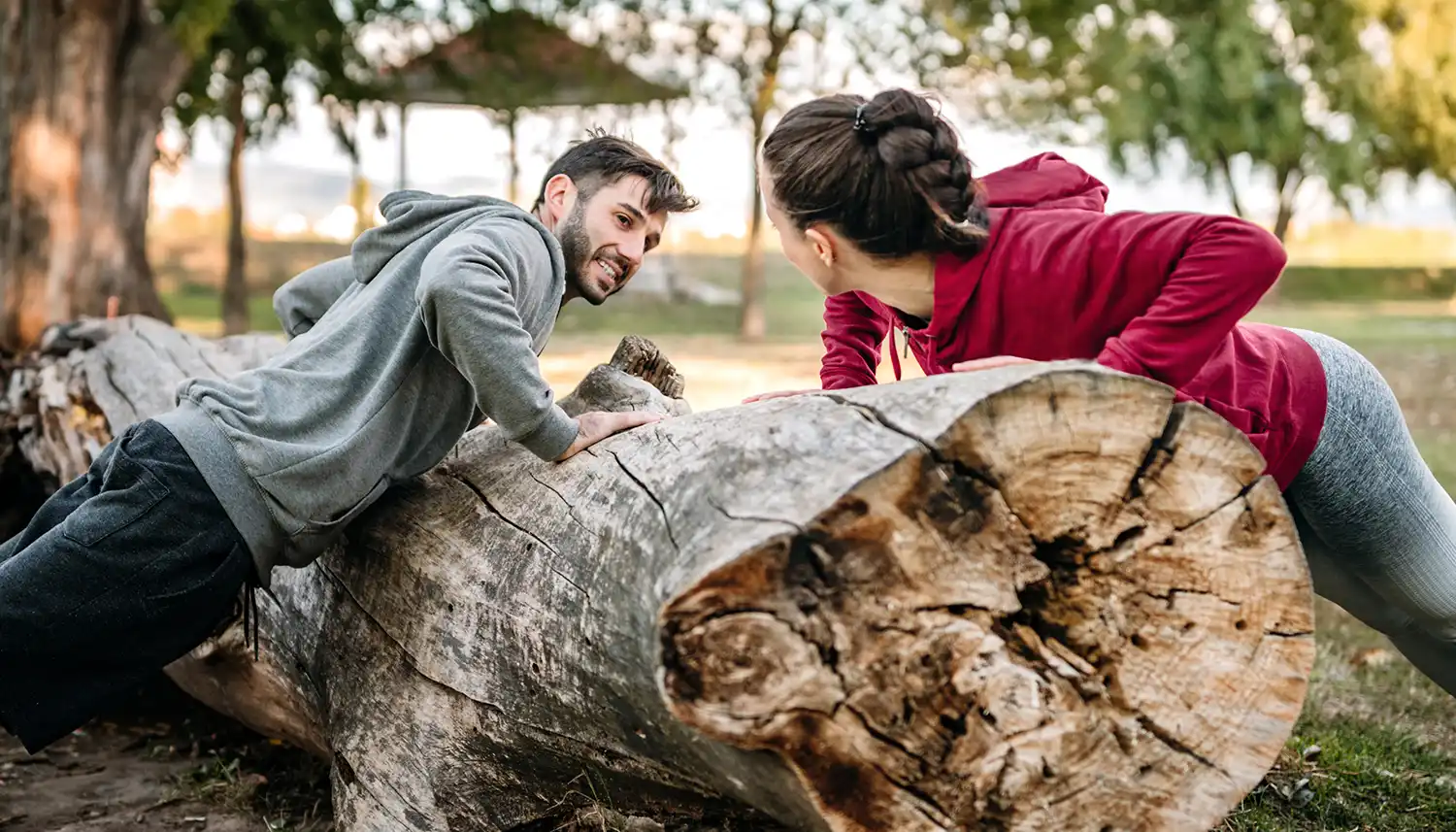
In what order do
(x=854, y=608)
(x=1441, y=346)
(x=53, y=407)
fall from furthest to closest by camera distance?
(x=1441, y=346) → (x=53, y=407) → (x=854, y=608)

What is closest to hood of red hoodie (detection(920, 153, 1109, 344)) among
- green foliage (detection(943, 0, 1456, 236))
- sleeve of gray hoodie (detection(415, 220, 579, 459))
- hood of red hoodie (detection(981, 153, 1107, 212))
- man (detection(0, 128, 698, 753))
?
hood of red hoodie (detection(981, 153, 1107, 212))

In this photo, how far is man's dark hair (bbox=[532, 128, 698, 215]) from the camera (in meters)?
2.89

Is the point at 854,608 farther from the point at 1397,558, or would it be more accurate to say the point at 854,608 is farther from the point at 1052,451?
the point at 1397,558

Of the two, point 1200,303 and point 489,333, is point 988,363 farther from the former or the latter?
point 489,333

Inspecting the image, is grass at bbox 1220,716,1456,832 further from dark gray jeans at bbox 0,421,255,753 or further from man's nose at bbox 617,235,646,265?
dark gray jeans at bbox 0,421,255,753

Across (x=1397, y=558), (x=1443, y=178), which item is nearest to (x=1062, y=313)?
(x=1397, y=558)

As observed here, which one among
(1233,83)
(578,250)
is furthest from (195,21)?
(1233,83)

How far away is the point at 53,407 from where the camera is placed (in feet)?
15.2

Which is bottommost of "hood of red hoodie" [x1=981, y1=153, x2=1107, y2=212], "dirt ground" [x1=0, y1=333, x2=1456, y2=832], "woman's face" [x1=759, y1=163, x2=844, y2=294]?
"dirt ground" [x1=0, y1=333, x2=1456, y2=832]

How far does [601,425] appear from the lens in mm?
2641

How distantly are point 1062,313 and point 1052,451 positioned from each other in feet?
1.40

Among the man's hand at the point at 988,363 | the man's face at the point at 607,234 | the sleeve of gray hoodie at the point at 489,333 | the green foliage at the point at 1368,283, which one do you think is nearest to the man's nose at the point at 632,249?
the man's face at the point at 607,234

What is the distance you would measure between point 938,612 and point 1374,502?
48.0 inches

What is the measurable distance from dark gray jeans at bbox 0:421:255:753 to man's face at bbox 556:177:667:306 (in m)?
0.94
